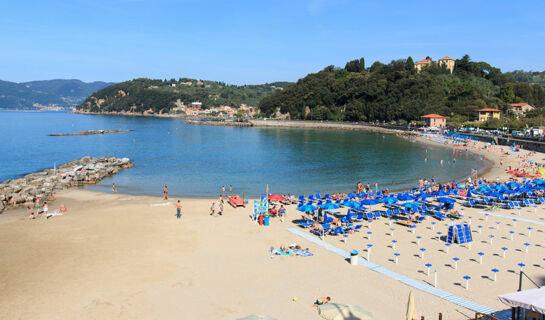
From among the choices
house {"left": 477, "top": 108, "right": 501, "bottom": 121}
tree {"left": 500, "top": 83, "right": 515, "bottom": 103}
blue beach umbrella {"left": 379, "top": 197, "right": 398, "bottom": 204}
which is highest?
tree {"left": 500, "top": 83, "right": 515, "bottom": 103}

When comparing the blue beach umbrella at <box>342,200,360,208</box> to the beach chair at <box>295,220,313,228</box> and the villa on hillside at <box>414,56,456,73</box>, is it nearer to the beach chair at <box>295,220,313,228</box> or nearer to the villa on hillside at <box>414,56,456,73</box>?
the beach chair at <box>295,220,313,228</box>

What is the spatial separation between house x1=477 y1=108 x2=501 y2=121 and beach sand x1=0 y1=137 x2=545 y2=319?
79300mm

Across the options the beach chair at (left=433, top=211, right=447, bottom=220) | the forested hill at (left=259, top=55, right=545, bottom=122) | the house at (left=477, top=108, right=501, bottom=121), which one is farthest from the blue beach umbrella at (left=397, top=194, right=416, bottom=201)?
the forested hill at (left=259, top=55, right=545, bottom=122)

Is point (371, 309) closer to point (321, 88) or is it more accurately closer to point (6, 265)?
point (6, 265)

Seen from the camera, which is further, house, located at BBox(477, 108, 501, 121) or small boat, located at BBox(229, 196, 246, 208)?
house, located at BBox(477, 108, 501, 121)

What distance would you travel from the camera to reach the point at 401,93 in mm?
114125

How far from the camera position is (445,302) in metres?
10.8

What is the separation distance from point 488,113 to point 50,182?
92.5 m

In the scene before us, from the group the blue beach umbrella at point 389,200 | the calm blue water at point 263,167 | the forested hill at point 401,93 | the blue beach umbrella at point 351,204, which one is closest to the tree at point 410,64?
the forested hill at point 401,93

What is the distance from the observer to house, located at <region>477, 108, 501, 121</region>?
8793cm

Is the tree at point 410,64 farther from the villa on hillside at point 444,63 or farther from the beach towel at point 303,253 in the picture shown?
the beach towel at point 303,253

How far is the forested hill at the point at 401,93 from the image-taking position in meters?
102

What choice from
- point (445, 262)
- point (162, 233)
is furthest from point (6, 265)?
point (445, 262)

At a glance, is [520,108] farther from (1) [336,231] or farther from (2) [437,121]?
(1) [336,231]
